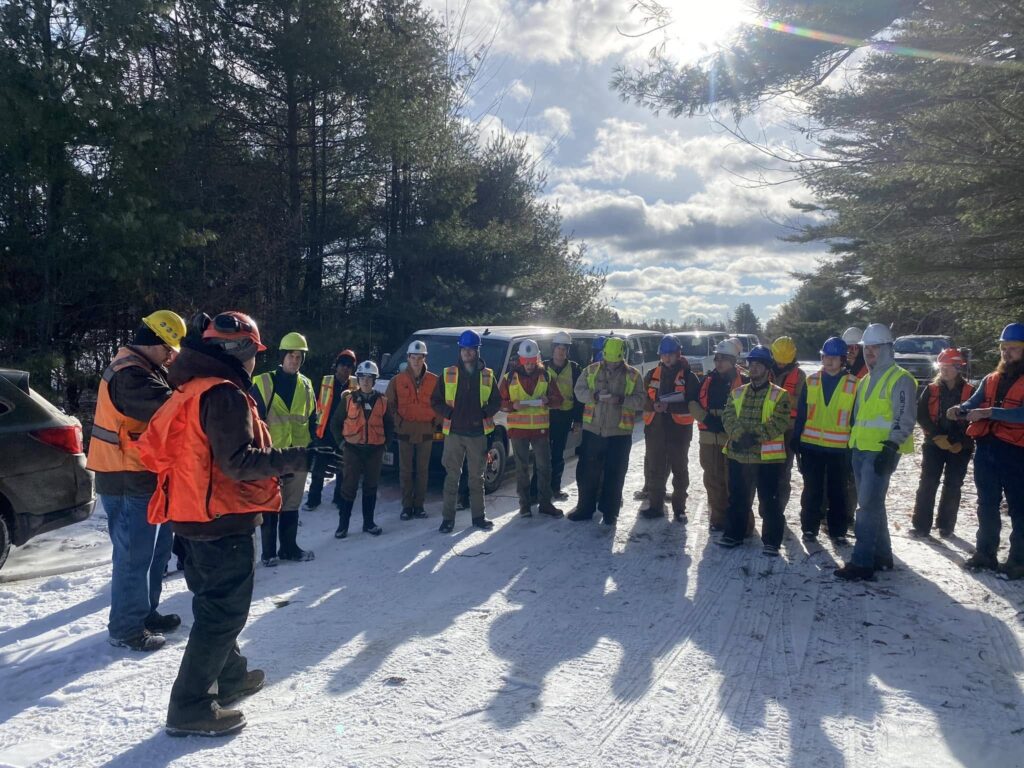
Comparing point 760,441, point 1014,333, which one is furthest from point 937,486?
point 760,441

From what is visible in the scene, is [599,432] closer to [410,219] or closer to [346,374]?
[346,374]

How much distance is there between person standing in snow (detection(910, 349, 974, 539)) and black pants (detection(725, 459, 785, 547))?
5.67 ft

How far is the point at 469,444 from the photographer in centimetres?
764

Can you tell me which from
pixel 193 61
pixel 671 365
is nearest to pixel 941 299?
pixel 671 365

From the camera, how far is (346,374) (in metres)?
8.45

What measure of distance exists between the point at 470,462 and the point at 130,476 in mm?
3798

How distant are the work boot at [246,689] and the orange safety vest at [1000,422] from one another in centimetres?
603

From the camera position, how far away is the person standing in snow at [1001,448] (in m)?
5.93

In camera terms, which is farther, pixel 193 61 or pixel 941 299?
pixel 193 61

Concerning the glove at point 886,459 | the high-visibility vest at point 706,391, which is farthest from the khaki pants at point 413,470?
the glove at point 886,459

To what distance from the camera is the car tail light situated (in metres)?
5.65

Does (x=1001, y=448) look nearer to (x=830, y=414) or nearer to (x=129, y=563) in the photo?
(x=830, y=414)

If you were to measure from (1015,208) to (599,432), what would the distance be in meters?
6.06

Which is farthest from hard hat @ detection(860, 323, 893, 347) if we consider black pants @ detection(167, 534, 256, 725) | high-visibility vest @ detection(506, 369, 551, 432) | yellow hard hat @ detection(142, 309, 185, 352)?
yellow hard hat @ detection(142, 309, 185, 352)
